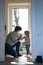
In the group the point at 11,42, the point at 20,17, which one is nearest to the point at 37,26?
the point at 11,42

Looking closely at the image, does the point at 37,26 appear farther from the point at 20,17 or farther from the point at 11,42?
the point at 20,17

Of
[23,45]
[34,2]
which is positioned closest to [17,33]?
[23,45]

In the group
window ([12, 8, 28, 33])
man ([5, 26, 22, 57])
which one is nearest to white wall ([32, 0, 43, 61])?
man ([5, 26, 22, 57])

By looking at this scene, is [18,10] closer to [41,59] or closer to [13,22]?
[13,22]

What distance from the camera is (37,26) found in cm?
453

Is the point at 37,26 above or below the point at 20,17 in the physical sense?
below

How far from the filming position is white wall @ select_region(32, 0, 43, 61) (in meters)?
4.50

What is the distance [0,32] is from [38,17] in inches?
41.6

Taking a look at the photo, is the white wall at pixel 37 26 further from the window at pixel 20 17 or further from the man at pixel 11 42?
the window at pixel 20 17

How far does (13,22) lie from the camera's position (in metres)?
6.69

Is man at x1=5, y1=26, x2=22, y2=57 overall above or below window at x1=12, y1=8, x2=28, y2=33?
below

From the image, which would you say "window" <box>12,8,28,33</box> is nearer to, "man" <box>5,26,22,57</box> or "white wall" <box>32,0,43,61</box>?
"man" <box>5,26,22,57</box>

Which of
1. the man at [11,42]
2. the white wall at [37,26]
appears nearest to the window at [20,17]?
the man at [11,42]

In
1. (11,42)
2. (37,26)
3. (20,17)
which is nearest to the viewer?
(37,26)
